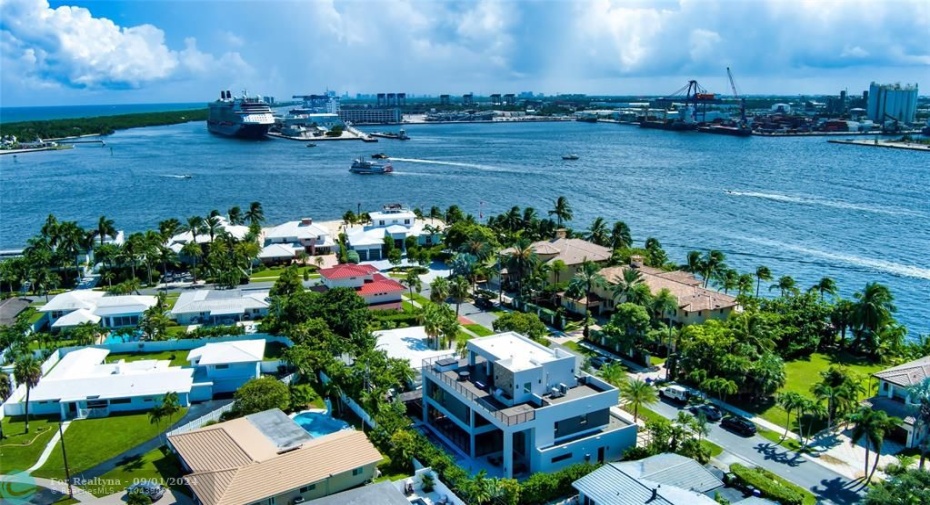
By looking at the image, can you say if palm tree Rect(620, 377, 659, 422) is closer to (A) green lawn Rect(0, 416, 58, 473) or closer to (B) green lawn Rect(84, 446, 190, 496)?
(B) green lawn Rect(84, 446, 190, 496)

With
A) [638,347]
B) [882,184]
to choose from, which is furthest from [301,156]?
[638,347]

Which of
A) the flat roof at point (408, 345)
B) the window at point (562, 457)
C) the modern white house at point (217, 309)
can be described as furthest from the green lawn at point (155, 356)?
the window at point (562, 457)

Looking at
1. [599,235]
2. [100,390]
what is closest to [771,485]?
[100,390]

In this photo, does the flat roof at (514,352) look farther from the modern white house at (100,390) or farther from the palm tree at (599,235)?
the palm tree at (599,235)

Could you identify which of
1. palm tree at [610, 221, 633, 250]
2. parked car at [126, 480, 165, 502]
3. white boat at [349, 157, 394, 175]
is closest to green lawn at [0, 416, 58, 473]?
parked car at [126, 480, 165, 502]

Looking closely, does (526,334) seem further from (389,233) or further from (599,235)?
(389,233)

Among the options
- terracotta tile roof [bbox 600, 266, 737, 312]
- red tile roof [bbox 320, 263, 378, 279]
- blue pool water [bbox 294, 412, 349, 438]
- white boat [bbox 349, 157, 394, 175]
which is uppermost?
white boat [bbox 349, 157, 394, 175]

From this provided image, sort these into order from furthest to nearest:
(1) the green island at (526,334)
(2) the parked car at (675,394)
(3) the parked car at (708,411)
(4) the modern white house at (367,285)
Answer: (4) the modern white house at (367,285)
(2) the parked car at (675,394)
(3) the parked car at (708,411)
(1) the green island at (526,334)
